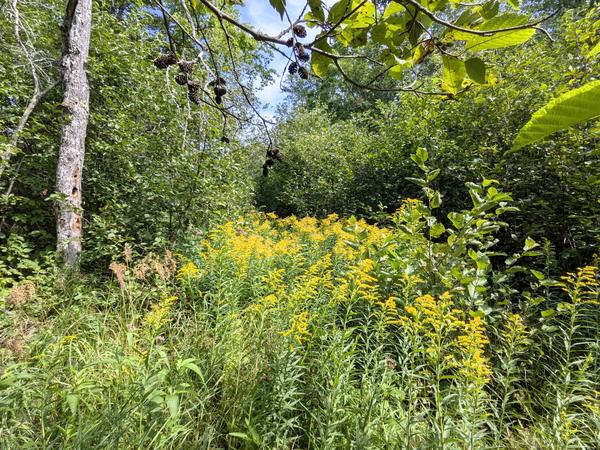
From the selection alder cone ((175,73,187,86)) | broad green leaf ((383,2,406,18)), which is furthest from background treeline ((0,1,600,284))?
broad green leaf ((383,2,406,18))

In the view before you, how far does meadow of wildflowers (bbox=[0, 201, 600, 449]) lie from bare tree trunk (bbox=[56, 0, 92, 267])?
0.67m

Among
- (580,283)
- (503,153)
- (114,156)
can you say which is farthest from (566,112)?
(114,156)

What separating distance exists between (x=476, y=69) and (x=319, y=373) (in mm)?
1844

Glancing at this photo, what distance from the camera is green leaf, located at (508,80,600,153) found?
0.26 m

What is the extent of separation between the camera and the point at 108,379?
1.96 m

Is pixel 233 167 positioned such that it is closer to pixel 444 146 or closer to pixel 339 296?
pixel 339 296

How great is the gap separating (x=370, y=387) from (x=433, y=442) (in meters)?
0.44

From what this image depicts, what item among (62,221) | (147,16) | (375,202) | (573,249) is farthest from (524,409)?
(147,16)

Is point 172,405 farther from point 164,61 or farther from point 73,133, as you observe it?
point 73,133

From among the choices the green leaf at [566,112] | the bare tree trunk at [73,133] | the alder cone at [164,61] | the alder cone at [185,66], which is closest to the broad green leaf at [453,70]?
the green leaf at [566,112]

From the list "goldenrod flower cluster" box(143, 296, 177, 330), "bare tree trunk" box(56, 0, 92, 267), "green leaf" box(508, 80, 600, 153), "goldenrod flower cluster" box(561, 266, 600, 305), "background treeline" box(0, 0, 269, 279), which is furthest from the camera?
"background treeline" box(0, 0, 269, 279)

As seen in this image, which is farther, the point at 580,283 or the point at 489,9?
the point at 580,283

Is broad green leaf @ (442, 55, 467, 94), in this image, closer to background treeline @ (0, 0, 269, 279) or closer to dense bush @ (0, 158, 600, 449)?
dense bush @ (0, 158, 600, 449)

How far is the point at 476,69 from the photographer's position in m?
0.60
